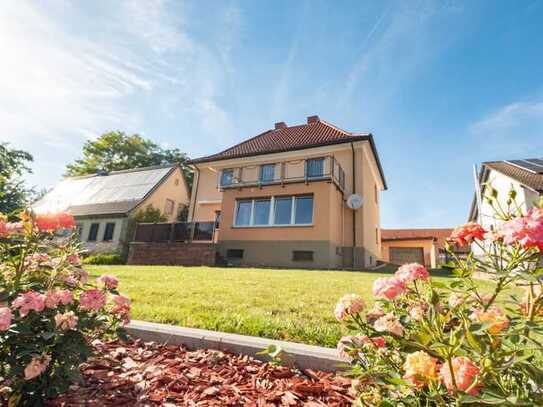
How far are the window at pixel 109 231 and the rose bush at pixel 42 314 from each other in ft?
60.7

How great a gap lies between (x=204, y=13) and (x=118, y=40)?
264 centimetres

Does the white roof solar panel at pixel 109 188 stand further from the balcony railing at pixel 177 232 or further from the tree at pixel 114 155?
the tree at pixel 114 155

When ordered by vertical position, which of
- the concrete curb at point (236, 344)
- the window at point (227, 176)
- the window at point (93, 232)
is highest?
the window at point (227, 176)

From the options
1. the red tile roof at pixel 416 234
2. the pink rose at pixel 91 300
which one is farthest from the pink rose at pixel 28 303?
the red tile roof at pixel 416 234

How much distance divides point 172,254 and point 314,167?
27.4 ft

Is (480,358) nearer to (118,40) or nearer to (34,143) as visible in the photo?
(118,40)

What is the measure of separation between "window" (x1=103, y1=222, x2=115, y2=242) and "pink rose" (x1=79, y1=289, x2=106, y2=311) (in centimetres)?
1886

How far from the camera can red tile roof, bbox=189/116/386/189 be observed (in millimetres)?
13680

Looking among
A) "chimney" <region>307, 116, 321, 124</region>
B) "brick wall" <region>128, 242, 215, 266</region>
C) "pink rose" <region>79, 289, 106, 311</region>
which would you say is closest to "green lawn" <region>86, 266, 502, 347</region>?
"pink rose" <region>79, 289, 106, 311</region>

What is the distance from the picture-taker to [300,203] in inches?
510

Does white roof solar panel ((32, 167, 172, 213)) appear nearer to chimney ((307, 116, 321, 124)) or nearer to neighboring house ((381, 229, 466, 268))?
chimney ((307, 116, 321, 124))

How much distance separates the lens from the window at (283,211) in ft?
42.3

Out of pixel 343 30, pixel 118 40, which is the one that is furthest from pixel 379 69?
pixel 118 40

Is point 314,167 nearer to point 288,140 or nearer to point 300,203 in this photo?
point 300,203
